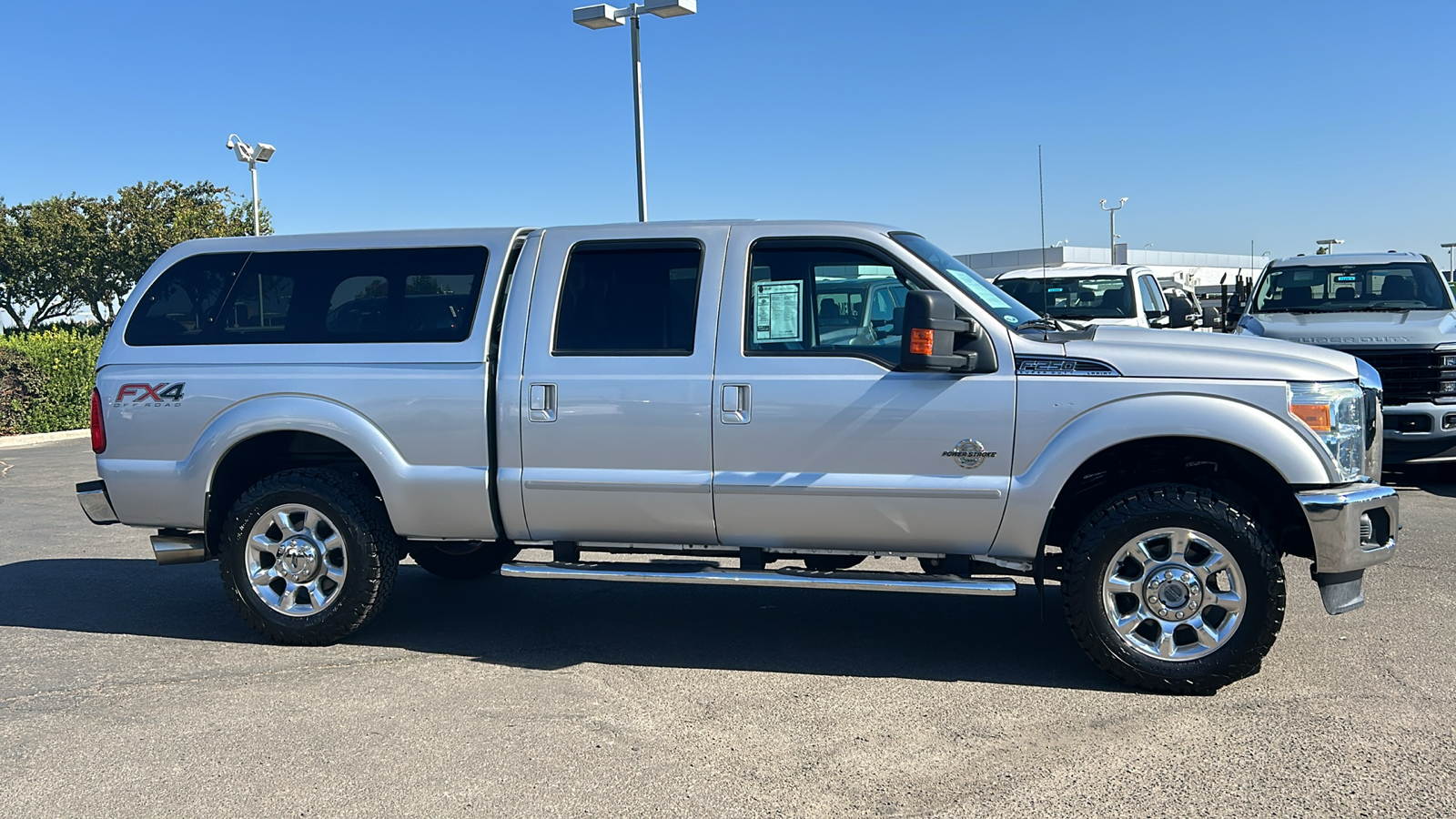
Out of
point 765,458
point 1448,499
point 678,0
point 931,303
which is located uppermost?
point 678,0

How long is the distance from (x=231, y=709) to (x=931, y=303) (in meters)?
3.34

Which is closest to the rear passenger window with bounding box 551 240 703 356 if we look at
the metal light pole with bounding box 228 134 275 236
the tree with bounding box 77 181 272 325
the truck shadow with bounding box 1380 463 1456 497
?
the truck shadow with bounding box 1380 463 1456 497

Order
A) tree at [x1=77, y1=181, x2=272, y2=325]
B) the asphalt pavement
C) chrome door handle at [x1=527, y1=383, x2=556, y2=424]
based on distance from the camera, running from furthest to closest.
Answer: tree at [x1=77, y1=181, x2=272, y2=325] → chrome door handle at [x1=527, y1=383, x2=556, y2=424] → the asphalt pavement

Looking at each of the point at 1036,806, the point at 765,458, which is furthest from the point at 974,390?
the point at 1036,806

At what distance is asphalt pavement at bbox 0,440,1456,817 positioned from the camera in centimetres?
386

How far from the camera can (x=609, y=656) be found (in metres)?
5.54

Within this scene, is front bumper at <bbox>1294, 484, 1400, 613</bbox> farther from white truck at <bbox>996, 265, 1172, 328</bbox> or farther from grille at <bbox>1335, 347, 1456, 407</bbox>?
white truck at <bbox>996, 265, 1172, 328</bbox>

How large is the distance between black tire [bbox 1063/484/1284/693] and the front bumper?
20 cm

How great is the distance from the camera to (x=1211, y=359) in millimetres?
4801

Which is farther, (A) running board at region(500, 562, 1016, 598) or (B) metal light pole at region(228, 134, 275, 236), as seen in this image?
(B) metal light pole at region(228, 134, 275, 236)

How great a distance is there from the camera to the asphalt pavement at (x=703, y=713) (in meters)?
3.86

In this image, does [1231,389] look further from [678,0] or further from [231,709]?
[678,0]

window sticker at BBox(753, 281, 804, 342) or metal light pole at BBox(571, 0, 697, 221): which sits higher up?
metal light pole at BBox(571, 0, 697, 221)

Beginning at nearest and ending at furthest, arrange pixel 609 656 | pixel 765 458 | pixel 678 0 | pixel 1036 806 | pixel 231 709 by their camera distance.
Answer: pixel 1036 806, pixel 231 709, pixel 765 458, pixel 609 656, pixel 678 0
